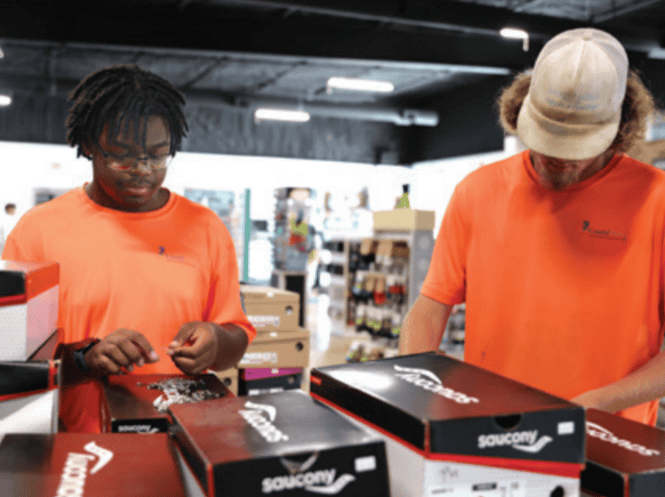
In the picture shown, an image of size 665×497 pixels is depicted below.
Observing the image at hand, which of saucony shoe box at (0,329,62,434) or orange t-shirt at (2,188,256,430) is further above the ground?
orange t-shirt at (2,188,256,430)

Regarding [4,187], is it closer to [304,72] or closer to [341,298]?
[304,72]

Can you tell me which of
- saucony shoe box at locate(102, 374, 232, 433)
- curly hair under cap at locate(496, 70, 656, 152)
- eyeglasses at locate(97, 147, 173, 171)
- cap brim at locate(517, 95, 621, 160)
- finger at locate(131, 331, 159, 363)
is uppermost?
curly hair under cap at locate(496, 70, 656, 152)

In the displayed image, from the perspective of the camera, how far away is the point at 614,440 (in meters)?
0.88

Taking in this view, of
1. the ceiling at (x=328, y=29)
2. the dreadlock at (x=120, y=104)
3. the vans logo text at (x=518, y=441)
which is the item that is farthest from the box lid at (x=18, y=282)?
the ceiling at (x=328, y=29)

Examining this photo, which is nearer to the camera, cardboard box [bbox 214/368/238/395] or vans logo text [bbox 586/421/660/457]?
vans logo text [bbox 586/421/660/457]

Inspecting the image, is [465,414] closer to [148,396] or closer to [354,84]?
[148,396]

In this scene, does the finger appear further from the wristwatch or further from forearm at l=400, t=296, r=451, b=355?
forearm at l=400, t=296, r=451, b=355

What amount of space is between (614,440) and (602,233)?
0.69 metres

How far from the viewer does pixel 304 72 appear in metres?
11.8

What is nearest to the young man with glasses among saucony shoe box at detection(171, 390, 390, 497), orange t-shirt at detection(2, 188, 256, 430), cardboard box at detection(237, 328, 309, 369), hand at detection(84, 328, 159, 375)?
orange t-shirt at detection(2, 188, 256, 430)

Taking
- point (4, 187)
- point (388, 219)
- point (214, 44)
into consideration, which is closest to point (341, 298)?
point (388, 219)

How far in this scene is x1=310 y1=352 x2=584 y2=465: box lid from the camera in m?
0.68

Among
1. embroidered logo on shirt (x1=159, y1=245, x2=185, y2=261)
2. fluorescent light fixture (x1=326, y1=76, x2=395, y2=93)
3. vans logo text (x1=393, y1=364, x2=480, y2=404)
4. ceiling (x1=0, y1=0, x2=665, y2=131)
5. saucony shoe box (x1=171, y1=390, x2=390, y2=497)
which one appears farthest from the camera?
fluorescent light fixture (x1=326, y1=76, x2=395, y2=93)

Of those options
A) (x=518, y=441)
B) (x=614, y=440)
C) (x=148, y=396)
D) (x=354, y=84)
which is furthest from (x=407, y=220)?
(x=518, y=441)
